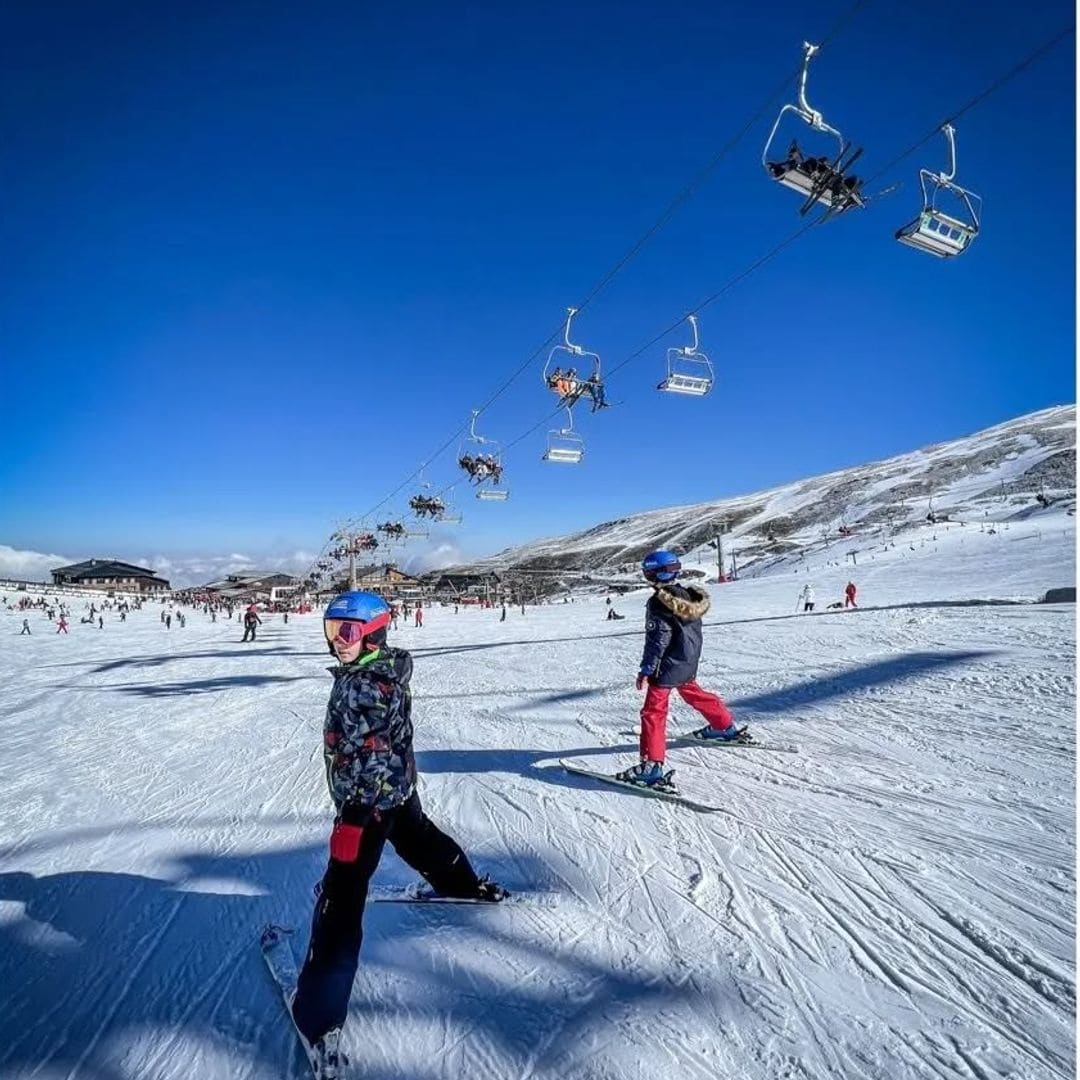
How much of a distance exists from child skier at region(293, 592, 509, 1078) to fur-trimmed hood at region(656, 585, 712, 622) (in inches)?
94.0

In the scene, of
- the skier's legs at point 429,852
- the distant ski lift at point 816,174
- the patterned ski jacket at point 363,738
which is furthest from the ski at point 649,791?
the distant ski lift at point 816,174

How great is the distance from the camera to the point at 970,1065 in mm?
1931

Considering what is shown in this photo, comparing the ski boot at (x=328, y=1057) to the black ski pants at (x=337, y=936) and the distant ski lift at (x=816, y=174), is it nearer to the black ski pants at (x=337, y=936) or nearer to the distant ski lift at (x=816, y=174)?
the black ski pants at (x=337, y=936)

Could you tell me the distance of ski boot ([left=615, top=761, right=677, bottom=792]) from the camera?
419 centimetres

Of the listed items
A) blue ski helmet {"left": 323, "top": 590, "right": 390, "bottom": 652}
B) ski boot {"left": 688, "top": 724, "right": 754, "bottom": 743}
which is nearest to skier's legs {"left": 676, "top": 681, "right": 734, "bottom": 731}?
ski boot {"left": 688, "top": 724, "right": 754, "bottom": 743}

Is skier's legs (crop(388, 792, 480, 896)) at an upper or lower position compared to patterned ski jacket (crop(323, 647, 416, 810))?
lower

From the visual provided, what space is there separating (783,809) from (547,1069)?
8.24 ft

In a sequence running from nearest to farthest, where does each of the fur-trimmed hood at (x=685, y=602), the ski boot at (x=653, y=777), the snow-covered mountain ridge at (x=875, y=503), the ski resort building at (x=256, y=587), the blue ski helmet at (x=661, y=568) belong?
1. the ski boot at (x=653, y=777)
2. the fur-trimmed hood at (x=685, y=602)
3. the blue ski helmet at (x=661, y=568)
4. the snow-covered mountain ridge at (x=875, y=503)
5. the ski resort building at (x=256, y=587)

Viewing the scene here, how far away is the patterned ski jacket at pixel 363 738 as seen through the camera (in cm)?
229

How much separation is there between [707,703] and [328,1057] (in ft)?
11.8

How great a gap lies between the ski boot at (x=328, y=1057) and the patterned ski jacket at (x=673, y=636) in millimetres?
2812

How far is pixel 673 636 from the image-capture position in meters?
4.31

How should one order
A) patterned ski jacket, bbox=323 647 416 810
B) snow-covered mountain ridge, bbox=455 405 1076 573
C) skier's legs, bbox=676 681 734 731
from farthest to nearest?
snow-covered mountain ridge, bbox=455 405 1076 573, skier's legs, bbox=676 681 734 731, patterned ski jacket, bbox=323 647 416 810

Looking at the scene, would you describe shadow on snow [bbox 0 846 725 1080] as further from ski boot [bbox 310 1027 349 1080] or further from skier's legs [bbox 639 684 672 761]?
skier's legs [bbox 639 684 672 761]
